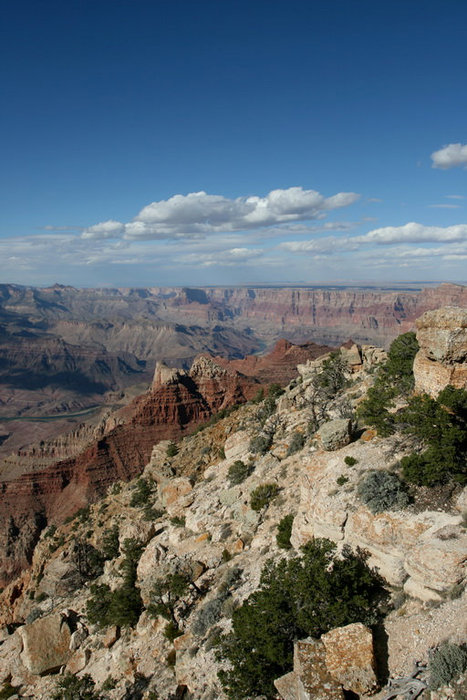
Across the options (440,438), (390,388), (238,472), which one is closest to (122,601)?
(238,472)

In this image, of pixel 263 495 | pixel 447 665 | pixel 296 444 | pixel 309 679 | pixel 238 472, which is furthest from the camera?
pixel 238 472

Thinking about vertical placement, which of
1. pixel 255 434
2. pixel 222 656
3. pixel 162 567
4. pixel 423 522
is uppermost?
pixel 423 522

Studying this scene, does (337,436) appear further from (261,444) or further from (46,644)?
(46,644)

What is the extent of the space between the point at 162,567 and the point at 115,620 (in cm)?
388

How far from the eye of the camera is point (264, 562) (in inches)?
869

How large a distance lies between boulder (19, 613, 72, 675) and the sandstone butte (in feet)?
135

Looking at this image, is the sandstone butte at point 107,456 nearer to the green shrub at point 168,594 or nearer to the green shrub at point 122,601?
the green shrub at point 122,601

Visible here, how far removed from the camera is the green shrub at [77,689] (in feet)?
65.9

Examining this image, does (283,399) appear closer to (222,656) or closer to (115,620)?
(115,620)

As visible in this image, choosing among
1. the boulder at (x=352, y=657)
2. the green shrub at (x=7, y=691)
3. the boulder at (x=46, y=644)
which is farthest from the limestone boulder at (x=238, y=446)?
the boulder at (x=352, y=657)

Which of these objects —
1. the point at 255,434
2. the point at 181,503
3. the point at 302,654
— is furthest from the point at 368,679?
the point at 255,434

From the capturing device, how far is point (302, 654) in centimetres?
1390

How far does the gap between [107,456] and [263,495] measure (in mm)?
56630

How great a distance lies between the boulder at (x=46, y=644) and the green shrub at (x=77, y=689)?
3.41 metres
